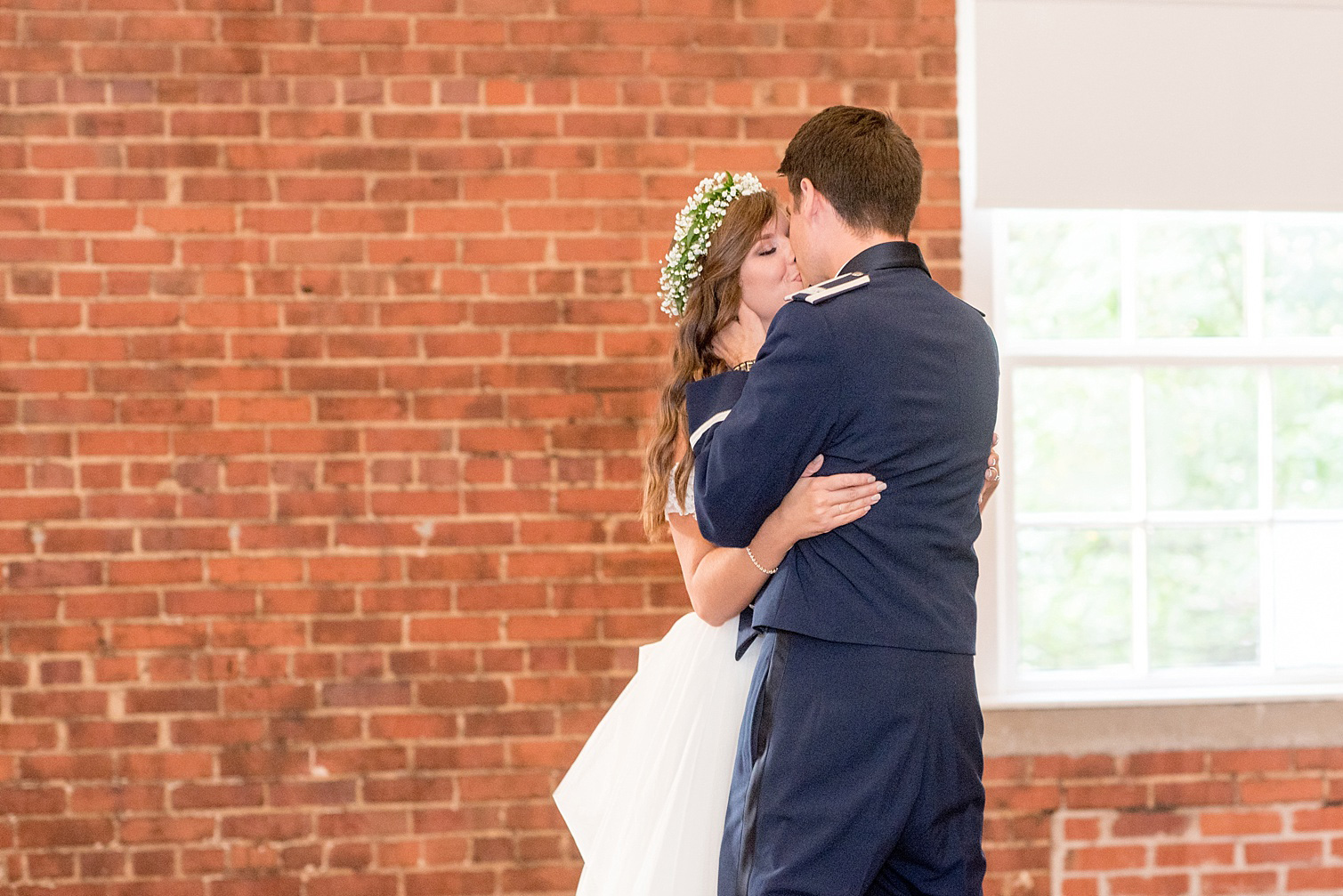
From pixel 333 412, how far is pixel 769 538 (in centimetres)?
153

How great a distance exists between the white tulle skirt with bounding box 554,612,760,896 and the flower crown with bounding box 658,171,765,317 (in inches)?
25.1

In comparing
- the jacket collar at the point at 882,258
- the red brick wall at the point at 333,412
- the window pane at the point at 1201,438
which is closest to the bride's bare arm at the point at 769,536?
the jacket collar at the point at 882,258

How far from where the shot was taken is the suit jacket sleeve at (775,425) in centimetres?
144

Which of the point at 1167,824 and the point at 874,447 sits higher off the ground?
the point at 874,447

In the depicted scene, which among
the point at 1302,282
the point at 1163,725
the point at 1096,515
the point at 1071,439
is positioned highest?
the point at 1302,282

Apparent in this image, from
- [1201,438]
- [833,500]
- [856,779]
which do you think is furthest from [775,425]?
[1201,438]

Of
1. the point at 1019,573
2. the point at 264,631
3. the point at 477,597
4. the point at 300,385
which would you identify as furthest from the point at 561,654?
the point at 1019,573

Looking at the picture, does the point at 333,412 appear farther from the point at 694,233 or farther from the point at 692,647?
the point at 692,647

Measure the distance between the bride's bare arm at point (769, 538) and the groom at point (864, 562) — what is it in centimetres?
3

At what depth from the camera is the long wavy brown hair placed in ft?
6.28

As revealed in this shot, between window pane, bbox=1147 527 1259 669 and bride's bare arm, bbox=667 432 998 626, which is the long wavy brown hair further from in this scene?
window pane, bbox=1147 527 1259 669

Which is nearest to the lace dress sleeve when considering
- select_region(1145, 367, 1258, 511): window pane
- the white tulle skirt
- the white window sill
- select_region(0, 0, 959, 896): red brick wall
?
the white tulle skirt

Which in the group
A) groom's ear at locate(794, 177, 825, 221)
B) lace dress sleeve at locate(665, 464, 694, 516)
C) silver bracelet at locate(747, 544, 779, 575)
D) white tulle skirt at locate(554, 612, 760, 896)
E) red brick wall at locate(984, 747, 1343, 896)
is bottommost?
red brick wall at locate(984, 747, 1343, 896)

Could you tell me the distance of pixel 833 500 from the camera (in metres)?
1.48
